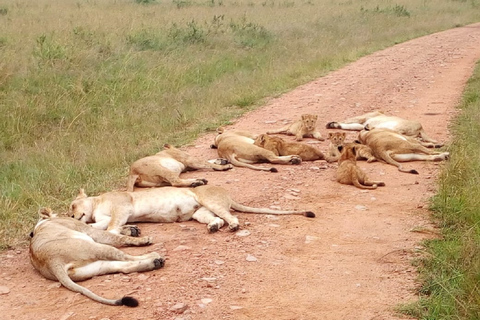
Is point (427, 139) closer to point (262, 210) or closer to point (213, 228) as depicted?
point (262, 210)

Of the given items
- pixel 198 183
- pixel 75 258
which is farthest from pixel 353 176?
pixel 75 258

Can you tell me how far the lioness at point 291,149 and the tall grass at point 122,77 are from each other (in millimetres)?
1555

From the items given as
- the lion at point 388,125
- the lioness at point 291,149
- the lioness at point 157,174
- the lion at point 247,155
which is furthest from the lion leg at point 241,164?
the lion at point 388,125

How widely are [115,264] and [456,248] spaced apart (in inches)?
99.2

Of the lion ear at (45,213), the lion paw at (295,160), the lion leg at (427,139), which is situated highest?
the lion ear at (45,213)

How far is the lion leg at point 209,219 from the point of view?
19.1 feet

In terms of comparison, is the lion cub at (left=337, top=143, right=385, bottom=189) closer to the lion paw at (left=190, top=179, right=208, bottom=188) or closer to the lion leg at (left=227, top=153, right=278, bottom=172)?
the lion leg at (left=227, top=153, right=278, bottom=172)

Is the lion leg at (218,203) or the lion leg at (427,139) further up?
the lion leg at (218,203)

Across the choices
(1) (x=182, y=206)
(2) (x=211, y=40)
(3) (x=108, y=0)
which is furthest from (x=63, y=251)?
(3) (x=108, y=0)

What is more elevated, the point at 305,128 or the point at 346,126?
the point at 305,128

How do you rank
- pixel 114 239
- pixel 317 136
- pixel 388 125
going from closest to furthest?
pixel 114 239 < pixel 388 125 < pixel 317 136

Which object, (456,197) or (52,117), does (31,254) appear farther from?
(52,117)

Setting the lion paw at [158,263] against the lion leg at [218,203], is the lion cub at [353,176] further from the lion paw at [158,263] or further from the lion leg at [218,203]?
the lion paw at [158,263]

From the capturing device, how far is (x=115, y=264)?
5.05 meters
